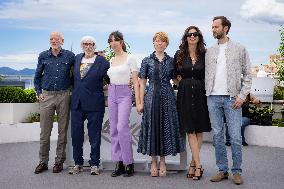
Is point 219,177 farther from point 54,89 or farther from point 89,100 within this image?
point 54,89

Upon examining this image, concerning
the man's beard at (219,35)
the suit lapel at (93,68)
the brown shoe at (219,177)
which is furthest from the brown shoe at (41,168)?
the man's beard at (219,35)

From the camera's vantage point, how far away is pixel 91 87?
5281 millimetres

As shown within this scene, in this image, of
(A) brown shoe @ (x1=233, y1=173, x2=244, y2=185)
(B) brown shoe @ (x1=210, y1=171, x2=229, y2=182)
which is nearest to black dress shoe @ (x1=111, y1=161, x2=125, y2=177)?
(B) brown shoe @ (x1=210, y1=171, x2=229, y2=182)

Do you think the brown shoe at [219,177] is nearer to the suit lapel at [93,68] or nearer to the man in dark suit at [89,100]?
the man in dark suit at [89,100]

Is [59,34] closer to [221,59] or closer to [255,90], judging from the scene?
[221,59]

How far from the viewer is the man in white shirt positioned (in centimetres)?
480

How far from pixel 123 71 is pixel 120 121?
0.56 meters

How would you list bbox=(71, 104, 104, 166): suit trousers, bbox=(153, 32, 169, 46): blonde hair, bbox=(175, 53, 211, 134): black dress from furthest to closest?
bbox=(71, 104, 104, 166): suit trousers
bbox=(153, 32, 169, 46): blonde hair
bbox=(175, 53, 211, 134): black dress

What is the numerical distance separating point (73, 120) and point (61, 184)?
845 millimetres

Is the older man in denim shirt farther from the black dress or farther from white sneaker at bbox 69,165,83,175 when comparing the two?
the black dress

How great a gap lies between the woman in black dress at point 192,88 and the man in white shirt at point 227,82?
107 mm

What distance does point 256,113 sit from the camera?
870 centimetres

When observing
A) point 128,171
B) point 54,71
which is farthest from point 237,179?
point 54,71

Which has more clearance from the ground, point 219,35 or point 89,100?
point 219,35
